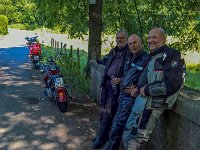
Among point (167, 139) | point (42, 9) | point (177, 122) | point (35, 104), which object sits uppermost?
point (42, 9)

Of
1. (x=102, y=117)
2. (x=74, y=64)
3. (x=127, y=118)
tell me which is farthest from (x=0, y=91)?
(x=127, y=118)

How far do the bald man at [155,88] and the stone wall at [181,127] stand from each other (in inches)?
7.3

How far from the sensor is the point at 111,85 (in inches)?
243

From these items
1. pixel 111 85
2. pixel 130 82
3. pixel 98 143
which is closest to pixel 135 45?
pixel 130 82

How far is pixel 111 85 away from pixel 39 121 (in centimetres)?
219

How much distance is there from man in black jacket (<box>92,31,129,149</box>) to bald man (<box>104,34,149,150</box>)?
0.44 metres

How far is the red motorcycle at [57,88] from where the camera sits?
8.45 metres

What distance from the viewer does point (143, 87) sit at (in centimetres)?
461

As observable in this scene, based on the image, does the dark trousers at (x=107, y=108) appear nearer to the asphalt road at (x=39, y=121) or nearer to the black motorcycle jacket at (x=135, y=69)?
the asphalt road at (x=39, y=121)

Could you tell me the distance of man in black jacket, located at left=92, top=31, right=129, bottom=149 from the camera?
6.03 metres

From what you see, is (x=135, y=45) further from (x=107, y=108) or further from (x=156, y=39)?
(x=107, y=108)

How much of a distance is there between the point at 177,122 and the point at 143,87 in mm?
683

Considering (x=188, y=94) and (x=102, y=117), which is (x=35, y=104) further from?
(x=188, y=94)

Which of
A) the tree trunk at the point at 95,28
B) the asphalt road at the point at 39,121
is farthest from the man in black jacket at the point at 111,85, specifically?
the tree trunk at the point at 95,28
